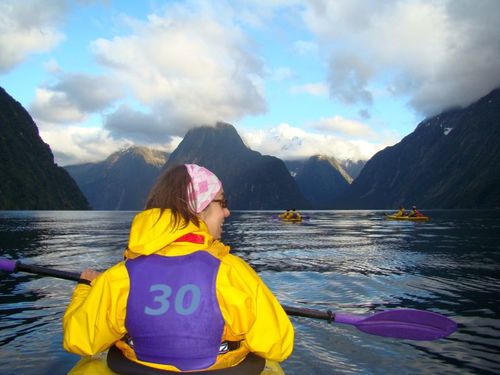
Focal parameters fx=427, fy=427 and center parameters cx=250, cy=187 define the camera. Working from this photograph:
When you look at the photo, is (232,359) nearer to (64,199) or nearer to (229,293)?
(229,293)

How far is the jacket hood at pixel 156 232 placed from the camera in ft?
11.9

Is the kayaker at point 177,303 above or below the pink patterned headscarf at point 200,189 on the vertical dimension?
below

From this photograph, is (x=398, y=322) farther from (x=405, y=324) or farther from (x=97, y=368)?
(x=97, y=368)

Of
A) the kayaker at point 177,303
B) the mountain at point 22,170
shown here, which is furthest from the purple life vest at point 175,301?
the mountain at point 22,170

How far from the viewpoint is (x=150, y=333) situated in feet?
12.2

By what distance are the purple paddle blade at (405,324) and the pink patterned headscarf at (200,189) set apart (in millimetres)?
3273

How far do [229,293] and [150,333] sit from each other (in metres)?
0.80

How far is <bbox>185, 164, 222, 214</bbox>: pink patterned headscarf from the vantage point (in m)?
3.99

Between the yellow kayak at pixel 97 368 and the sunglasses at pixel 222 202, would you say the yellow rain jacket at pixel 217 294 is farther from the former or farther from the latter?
the yellow kayak at pixel 97 368

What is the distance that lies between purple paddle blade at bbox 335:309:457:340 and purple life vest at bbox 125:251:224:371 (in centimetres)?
316

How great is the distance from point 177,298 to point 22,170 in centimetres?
19494

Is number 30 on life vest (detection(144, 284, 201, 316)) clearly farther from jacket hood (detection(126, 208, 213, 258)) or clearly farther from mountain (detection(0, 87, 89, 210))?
mountain (detection(0, 87, 89, 210))

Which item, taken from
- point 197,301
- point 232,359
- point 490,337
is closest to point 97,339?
point 197,301

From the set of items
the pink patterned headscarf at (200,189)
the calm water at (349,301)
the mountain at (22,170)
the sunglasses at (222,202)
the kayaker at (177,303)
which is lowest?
the calm water at (349,301)
